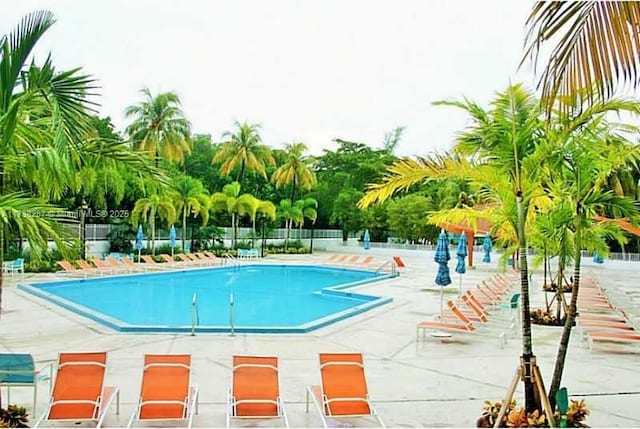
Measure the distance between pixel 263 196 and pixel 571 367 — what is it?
3370 cm

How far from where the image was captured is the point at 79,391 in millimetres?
5230

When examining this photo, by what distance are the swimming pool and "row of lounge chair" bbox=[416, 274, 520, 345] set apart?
2.19 meters

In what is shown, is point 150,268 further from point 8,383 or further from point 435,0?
point 435,0

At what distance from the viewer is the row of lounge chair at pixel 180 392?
512cm

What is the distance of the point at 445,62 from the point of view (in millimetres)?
6961

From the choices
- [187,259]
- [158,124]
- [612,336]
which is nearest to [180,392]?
[612,336]

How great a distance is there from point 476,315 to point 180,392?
282 inches

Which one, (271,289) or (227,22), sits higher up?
(227,22)

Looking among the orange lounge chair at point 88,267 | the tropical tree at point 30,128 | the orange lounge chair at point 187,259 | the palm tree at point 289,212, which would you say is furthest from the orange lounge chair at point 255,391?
the palm tree at point 289,212

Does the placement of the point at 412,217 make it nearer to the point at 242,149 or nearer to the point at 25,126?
the point at 242,149

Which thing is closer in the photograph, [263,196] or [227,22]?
[227,22]

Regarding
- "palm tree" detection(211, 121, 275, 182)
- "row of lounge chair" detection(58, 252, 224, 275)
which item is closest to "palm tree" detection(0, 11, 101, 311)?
"row of lounge chair" detection(58, 252, 224, 275)

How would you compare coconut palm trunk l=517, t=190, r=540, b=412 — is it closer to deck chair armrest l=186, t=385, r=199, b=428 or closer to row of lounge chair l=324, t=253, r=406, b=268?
deck chair armrest l=186, t=385, r=199, b=428

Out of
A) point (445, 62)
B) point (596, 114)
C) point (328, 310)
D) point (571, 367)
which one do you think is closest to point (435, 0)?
point (596, 114)
